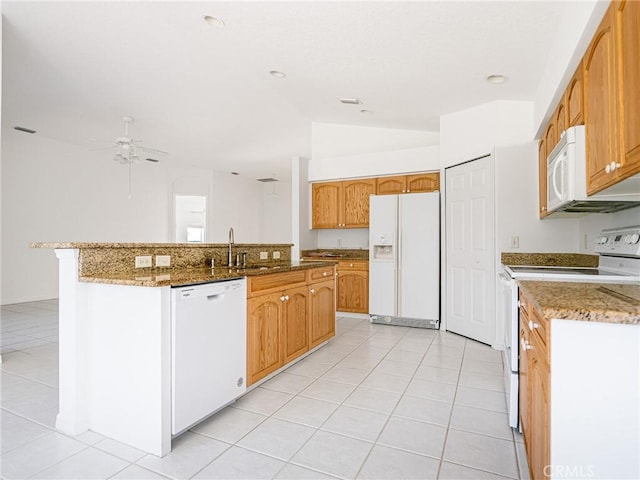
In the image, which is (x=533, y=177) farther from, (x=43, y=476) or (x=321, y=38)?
(x=43, y=476)

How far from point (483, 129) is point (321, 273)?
2309 millimetres

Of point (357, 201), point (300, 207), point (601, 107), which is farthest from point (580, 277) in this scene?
point (300, 207)

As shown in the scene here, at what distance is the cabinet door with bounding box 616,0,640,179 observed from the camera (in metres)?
1.34

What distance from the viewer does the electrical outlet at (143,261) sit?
2286 mm

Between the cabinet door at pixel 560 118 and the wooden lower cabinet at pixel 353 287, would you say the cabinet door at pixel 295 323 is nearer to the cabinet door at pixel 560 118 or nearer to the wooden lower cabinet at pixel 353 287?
the wooden lower cabinet at pixel 353 287

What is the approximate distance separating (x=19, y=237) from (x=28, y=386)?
4.35 meters

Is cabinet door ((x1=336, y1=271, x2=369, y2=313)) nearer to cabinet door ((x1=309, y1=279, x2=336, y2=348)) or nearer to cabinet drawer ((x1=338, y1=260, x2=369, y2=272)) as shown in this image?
cabinet drawer ((x1=338, y1=260, x2=369, y2=272))

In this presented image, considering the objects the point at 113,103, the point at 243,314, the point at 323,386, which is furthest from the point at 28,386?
the point at 113,103

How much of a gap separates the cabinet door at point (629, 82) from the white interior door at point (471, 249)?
2.18m

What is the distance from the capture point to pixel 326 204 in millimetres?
5559

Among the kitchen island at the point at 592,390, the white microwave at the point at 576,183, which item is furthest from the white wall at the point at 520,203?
the kitchen island at the point at 592,390

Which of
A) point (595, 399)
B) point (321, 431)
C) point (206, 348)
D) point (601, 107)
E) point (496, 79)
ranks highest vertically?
point (496, 79)

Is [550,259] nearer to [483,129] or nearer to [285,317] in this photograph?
[483,129]

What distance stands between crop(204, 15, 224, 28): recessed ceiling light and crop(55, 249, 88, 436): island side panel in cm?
191
